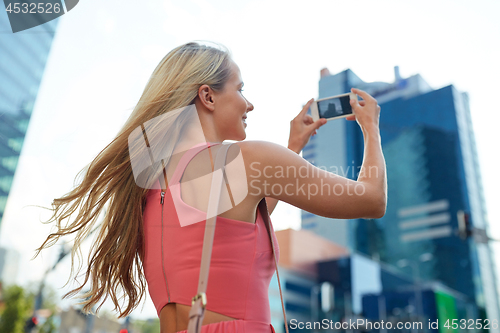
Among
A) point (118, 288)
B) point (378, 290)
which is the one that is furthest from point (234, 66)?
point (378, 290)

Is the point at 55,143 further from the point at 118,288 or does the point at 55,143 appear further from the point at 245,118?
the point at 245,118

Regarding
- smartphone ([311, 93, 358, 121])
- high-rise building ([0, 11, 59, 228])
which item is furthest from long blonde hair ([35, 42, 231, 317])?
high-rise building ([0, 11, 59, 228])

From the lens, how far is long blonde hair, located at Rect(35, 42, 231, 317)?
1.12m

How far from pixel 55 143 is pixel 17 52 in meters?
6.26

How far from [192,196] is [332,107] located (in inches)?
37.8

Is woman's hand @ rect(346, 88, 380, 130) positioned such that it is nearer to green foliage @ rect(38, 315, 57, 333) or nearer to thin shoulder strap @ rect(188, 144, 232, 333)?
thin shoulder strap @ rect(188, 144, 232, 333)

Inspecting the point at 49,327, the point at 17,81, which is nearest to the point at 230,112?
the point at 17,81

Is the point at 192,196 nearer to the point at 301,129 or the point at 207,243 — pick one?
the point at 207,243

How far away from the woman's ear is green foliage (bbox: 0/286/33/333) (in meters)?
23.1

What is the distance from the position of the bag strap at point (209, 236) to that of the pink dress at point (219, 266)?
0.06 metres

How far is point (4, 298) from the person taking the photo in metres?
19.8

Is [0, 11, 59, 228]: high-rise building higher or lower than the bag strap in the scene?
higher

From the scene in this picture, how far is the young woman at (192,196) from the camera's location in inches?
35.9

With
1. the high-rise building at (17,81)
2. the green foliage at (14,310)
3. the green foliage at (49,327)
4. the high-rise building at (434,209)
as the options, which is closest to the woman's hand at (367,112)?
the high-rise building at (17,81)
